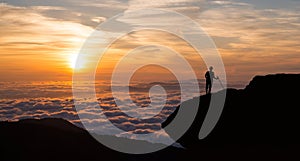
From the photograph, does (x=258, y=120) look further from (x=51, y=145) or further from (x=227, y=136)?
(x=51, y=145)

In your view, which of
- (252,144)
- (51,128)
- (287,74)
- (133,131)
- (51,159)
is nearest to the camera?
(51,159)

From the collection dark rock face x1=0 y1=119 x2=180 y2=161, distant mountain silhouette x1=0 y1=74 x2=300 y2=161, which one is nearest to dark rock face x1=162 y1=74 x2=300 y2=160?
distant mountain silhouette x1=0 y1=74 x2=300 y2=161

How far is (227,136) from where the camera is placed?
24531 millimetres

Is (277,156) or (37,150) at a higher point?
(37,150)

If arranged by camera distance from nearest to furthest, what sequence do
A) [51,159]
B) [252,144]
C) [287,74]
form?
1. [51,159]
2. [252,144]
3. [287,74]

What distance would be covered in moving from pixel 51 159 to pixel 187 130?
1147 cm

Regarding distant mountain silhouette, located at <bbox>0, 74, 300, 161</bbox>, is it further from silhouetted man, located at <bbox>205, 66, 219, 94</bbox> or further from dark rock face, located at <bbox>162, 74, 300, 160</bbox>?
silhouetted man, located at <bbox>205, 66, 219, 94</bbox>

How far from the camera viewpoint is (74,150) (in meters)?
21.6

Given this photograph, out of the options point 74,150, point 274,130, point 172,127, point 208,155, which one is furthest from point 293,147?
point 74,150

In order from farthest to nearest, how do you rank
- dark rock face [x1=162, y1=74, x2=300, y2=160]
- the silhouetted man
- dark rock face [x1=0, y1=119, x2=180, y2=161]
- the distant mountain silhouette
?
the silhouetted man → dark rock face [x1=162, y1=74, x2=300, y2=160] → the distant mountain silhouette → dark rock face [x1=0, y1=119, x2=180, y2=161]

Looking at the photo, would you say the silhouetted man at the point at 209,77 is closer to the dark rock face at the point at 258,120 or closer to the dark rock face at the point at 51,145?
the dark rock face at the point at 258,120

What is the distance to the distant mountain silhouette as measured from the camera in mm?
21062

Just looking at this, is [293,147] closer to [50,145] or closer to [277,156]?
[277,156]

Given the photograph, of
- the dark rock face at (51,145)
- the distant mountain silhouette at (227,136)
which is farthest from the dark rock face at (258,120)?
the dark rock face at (51,145)
